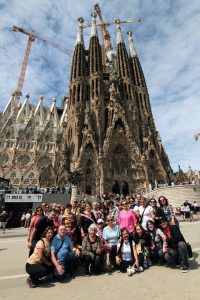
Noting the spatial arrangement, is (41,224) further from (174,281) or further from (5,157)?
(5,157)

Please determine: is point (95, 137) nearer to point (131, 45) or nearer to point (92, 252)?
point (131, 45)

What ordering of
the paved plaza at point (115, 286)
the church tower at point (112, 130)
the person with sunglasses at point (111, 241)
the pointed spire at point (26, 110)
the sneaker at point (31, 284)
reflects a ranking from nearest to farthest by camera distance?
1. the paved plaza at point (115, 286)
2. the sneaker at point (31, 284)
3. the person with sunglasses at point (111, 241)
4. the church tower at point (112, 130)
5. the pointed spire at point (26, 110)

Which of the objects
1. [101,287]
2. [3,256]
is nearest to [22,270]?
[3,256]

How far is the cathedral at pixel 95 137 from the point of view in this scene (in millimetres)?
32906

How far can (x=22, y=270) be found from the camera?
197 inches

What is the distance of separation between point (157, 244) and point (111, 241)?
3.42ft

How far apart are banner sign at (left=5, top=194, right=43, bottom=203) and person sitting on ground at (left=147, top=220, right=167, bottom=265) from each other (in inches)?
530

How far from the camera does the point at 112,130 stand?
34.8 m

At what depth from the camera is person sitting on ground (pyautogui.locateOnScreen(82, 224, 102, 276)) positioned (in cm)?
466

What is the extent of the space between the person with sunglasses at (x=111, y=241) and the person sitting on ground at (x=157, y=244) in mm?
789

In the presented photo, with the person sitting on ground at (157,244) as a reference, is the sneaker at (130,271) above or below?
below

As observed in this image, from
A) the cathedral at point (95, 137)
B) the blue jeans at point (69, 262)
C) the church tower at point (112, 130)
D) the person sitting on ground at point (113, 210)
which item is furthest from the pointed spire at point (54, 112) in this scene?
the blue jeans at point (69, 262)

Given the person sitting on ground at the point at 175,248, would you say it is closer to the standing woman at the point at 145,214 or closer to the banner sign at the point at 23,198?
the standing woman at the point at 145,214

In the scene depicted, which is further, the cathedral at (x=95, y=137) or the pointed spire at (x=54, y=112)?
the pointed spire at (x=54, y=112)
